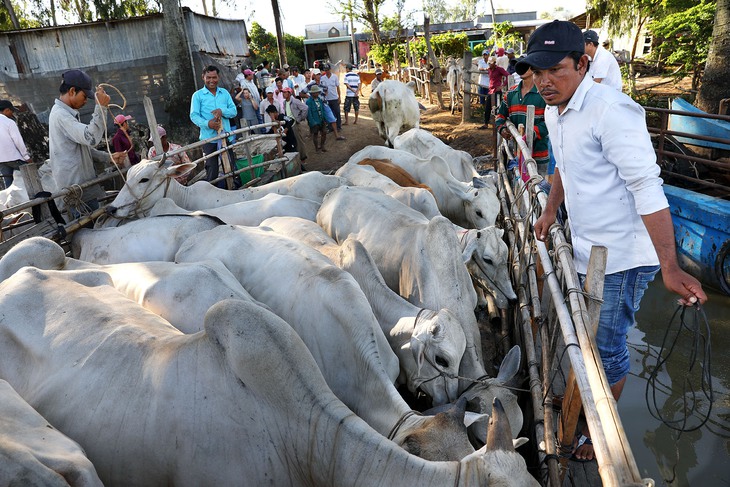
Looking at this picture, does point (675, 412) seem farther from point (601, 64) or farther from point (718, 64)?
point (718, 64)

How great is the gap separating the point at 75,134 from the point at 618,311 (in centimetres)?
497

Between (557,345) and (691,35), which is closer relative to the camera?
(557,345)

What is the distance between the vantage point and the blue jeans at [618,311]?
2.85 meters

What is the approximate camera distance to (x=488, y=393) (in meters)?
3.18

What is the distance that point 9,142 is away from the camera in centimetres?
746

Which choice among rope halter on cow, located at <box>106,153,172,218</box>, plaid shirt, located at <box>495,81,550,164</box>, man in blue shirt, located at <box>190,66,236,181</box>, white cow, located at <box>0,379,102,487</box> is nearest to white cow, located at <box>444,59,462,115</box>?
plaid shirt, located at <box>495,81,550,164</box>

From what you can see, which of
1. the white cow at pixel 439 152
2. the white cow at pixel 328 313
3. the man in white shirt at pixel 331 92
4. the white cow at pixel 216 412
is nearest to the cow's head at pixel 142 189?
the white cow at pixel 328 313

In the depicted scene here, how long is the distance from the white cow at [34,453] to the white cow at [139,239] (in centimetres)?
234

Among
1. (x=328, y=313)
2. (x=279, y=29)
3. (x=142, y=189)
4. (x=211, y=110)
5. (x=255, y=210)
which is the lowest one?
(x=328, y=313)

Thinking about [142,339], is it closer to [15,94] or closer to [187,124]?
[187,124]

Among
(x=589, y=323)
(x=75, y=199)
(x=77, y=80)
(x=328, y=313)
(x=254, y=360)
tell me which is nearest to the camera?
(x=589, y=323)

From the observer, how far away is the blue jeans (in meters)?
2.85

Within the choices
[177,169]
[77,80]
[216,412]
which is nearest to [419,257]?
[216,412]

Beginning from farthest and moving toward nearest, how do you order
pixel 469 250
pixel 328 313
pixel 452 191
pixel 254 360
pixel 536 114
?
pixel 536 114 → pixel 452 191 → pixel 469 250 → pixel 328 313 → pixel 254 360
